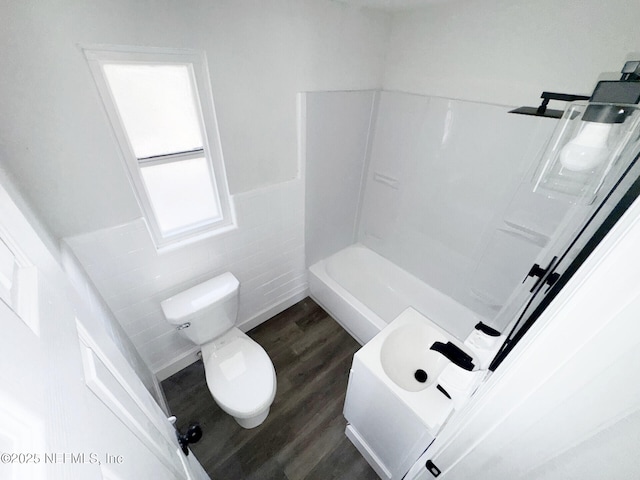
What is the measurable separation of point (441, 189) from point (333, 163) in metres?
0.78

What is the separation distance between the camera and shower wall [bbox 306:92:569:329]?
1465mm

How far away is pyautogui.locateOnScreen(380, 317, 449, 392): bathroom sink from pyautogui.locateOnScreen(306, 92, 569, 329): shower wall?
0.80 metres

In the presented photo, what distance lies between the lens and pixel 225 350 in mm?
1528

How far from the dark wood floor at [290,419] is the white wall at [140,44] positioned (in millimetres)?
1207

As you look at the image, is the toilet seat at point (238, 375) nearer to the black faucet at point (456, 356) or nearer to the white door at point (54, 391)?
the white door at point (54, 391)

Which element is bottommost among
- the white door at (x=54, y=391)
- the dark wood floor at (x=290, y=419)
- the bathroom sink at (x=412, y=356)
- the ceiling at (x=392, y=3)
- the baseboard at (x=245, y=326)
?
the dark wood floor at (x=290, y=419)

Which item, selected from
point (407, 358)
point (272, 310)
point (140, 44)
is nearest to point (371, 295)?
point (272, 310)

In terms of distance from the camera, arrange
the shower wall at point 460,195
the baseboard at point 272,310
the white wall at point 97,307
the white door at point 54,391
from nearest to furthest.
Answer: the white door at point 54,391 → the white wall at point 97,307 → the shower wall at point 460,195 → the baseboard at point 272,310

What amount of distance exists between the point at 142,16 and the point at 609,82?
4.70ft

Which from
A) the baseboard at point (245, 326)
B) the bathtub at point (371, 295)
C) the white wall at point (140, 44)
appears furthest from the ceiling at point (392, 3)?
the baseboard at point (245, 326)

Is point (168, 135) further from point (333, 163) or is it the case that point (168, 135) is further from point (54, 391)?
point (54, 391)

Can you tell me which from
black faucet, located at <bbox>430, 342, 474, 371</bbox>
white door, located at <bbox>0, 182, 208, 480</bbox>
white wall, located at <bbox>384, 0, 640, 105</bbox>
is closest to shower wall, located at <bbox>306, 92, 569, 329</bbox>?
white wall, located at <bbox>384, 0, 640, 105</bbox>

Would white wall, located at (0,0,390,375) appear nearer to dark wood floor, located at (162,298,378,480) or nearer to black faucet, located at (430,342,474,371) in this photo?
dark wood floor, located at (162,298,378,480)

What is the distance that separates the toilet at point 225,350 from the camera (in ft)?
4.38
